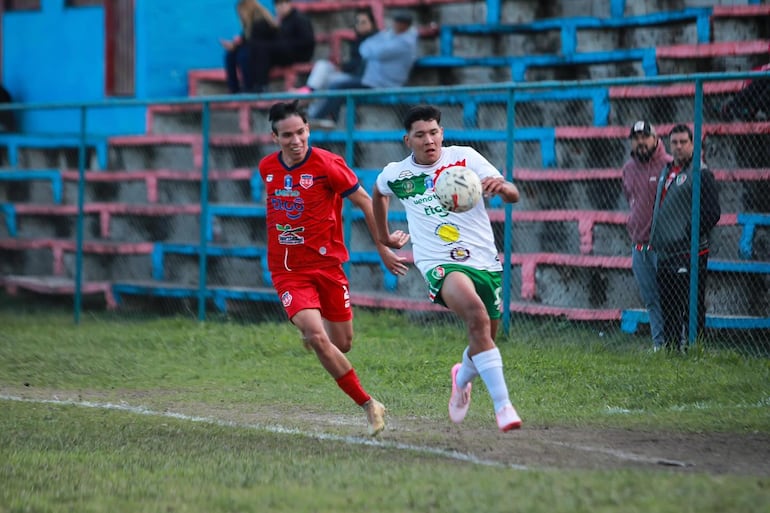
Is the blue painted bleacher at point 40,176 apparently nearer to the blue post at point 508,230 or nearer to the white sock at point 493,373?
the blue post at point 508,230

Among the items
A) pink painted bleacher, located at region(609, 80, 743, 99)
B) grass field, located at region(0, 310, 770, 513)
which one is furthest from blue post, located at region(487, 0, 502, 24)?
grass field, located at region(0, 310, 770, 513)

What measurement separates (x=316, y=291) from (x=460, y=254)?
1.23 metres

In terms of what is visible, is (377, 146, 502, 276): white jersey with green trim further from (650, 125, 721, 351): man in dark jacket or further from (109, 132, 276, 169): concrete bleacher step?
(109, 132, 276, 169): concrete bleacher step

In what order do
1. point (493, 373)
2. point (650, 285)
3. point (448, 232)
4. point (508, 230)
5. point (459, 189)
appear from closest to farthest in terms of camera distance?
point (493, 373), point (459, 189), point (448, 232), point (650, 285), point (508, 230)

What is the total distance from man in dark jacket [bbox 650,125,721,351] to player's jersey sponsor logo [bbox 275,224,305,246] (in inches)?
169

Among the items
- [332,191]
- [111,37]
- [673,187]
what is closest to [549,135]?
[673,187]

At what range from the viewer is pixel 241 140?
16.4 meters

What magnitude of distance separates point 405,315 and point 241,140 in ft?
12.3

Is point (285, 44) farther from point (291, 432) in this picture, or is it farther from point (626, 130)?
point (291, 432)

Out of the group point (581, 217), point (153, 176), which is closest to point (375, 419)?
point (581, 217)

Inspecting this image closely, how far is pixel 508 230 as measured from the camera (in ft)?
42.8

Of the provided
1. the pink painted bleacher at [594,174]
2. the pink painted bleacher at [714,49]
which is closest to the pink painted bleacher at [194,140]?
the pink painted bleacher at [594,174]

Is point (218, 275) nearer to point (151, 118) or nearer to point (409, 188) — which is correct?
point (151, 118)

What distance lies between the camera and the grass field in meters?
6.43
